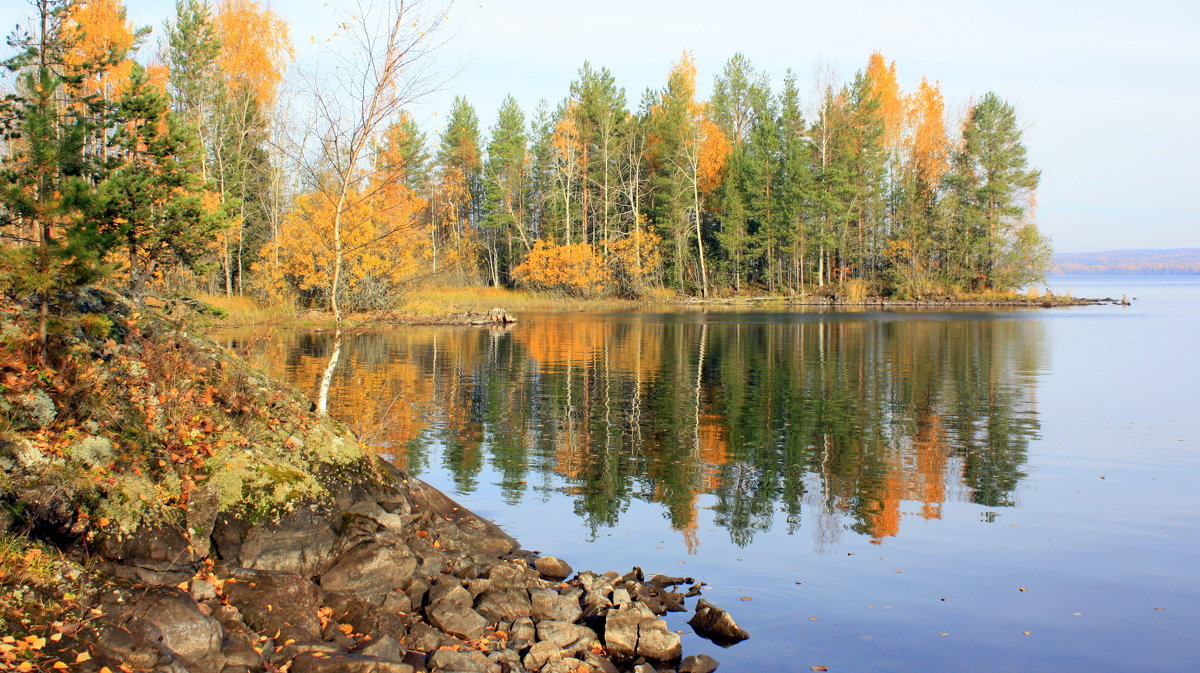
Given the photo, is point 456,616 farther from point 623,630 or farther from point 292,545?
point 292,545

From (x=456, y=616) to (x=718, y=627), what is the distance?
247 cm

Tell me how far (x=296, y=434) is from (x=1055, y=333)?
135ft

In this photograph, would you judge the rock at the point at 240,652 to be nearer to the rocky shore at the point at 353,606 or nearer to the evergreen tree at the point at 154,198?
the rocky shore at the point at 353,606

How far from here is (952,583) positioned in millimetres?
9641

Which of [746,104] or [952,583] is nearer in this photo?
[952,583]

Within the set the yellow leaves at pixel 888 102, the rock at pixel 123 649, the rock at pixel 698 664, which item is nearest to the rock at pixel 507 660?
the rock at pixel 698 664

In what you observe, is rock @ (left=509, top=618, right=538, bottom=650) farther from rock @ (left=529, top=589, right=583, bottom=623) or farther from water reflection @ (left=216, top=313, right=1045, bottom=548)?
water reflection @ (left=216, top=313, right=1045, bottom=548)

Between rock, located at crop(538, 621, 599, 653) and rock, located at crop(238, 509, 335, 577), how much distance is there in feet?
7.67

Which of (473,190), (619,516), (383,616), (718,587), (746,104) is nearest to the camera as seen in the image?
(383,616)

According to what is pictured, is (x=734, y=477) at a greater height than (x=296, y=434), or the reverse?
(x=296, y=434)

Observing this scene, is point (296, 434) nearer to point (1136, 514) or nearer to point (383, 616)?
point (383, 616)

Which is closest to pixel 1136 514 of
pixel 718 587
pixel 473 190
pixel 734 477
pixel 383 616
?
pixel 734 477

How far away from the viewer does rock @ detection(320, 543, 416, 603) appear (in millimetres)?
8320

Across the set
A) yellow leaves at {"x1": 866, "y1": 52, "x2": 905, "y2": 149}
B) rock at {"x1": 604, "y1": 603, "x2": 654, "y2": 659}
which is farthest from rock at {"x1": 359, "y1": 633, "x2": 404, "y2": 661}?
yellow leaves at {"x1": 866, "y1": 52, "x2": 905, "y2": 149}
